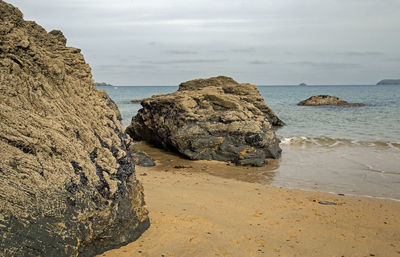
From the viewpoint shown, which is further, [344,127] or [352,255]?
[344,127]

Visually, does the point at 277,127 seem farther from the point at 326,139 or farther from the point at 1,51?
the point at 1,51

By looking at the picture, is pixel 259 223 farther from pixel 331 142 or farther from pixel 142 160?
pixel 331 142

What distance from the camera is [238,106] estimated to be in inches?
531

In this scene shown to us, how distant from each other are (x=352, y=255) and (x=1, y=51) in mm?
5182

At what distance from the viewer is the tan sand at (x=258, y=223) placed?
15.1 ft

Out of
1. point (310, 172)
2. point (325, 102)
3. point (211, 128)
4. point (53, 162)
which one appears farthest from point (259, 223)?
point (325, 102)

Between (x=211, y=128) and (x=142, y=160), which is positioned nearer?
(x=142, y=160)

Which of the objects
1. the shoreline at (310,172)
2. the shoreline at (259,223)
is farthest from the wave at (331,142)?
the shoreline at (259,223)

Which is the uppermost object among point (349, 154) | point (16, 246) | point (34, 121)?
point (34, 121)

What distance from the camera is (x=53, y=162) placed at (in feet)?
12.4

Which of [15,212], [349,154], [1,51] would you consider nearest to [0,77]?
[1,51]

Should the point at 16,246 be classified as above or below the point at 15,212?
below

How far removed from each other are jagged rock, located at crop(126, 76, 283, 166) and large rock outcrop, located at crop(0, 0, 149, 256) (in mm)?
7452

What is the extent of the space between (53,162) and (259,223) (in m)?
3.42
